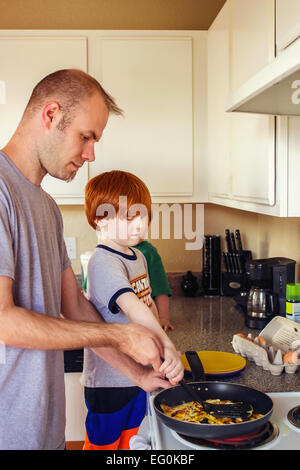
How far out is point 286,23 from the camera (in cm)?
134

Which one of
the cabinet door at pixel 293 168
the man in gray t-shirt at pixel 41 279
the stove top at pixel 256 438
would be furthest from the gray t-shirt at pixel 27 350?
the cabinet door at pixel 293 168

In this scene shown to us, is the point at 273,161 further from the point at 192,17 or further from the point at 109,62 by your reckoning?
the point at 192,17

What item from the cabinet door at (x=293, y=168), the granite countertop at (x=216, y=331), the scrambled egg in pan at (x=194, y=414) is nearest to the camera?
the scrambled egg in pan at (x=194, y=414)

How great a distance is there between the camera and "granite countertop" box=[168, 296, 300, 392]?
4.51ft

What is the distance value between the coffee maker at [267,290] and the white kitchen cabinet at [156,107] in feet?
2.20

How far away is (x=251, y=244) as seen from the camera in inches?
113

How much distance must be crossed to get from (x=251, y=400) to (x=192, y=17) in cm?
221

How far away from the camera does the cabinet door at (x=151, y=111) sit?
2.37 metres

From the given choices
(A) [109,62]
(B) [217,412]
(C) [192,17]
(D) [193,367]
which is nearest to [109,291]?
(D) [193,367]

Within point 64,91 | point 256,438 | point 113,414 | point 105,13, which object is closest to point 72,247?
point 105,13

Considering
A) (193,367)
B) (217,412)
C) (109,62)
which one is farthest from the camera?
(109,62)

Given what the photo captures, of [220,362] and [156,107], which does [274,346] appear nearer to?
[220,362]

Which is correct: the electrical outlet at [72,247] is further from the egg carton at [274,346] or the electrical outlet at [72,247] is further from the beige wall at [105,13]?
the egg carton at [274,346]

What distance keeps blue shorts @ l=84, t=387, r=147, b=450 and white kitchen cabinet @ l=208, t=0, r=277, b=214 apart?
0.75 metres
